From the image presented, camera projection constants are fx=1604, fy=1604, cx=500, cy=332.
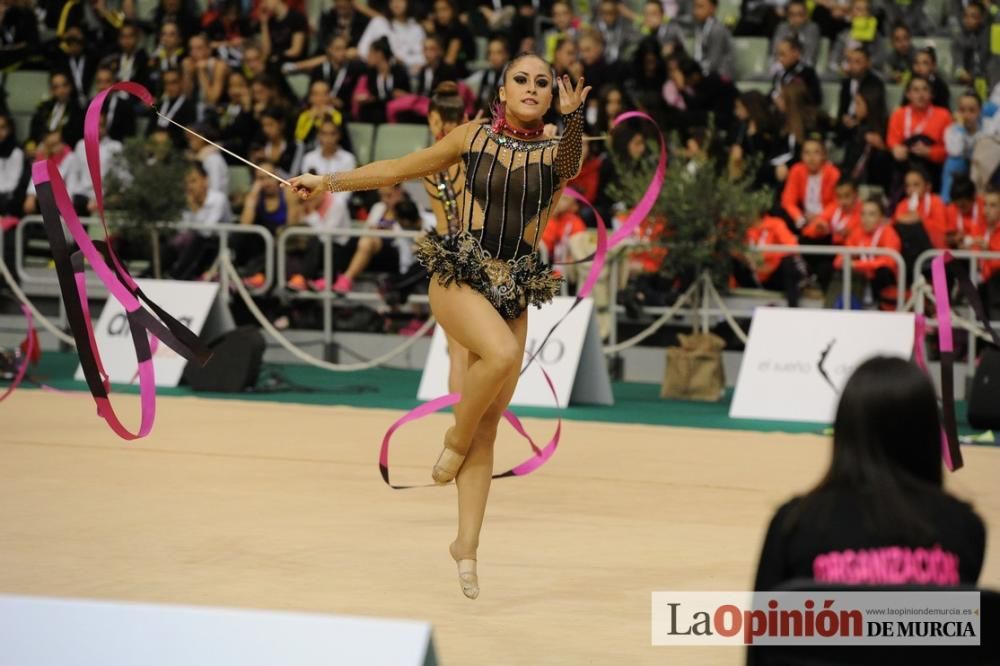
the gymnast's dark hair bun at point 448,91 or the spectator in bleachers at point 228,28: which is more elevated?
the gymnast's dark hair bun at point 448,91

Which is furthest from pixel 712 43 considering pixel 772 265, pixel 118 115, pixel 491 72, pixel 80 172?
pixel 80 172

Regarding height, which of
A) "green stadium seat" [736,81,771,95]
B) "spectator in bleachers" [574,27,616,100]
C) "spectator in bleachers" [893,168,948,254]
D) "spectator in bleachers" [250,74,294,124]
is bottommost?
"spectator in bleachers" [893,168,948,254]

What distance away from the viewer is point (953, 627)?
9.14ft

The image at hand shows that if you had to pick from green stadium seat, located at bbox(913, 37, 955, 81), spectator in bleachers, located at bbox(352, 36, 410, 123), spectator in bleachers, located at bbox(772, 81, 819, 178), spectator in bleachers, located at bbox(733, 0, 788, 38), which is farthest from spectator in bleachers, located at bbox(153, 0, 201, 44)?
green stadium seat, located at bbox(913, 37, 955, 81)

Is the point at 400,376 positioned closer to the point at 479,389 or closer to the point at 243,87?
the point at 243,87

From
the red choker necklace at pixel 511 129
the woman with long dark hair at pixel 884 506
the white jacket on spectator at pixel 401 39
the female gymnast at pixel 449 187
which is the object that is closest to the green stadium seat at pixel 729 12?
the white jacket on spectator at pixel 401 39

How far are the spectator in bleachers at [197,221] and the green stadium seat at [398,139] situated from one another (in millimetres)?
1481

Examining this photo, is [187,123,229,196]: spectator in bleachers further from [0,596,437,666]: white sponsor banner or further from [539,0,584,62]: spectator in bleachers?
[0,596,437,666]: white sponsor banner

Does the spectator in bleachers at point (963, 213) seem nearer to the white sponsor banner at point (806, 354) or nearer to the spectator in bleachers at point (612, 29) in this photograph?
the white sponsor banner at point (806, 354)

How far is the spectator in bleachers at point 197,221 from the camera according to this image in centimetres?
1270

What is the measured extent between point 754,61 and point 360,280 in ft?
13.2

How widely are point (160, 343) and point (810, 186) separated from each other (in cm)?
490

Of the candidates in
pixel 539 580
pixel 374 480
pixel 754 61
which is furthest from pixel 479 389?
pixel 754 61

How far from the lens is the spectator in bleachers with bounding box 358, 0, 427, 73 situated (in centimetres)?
1459
